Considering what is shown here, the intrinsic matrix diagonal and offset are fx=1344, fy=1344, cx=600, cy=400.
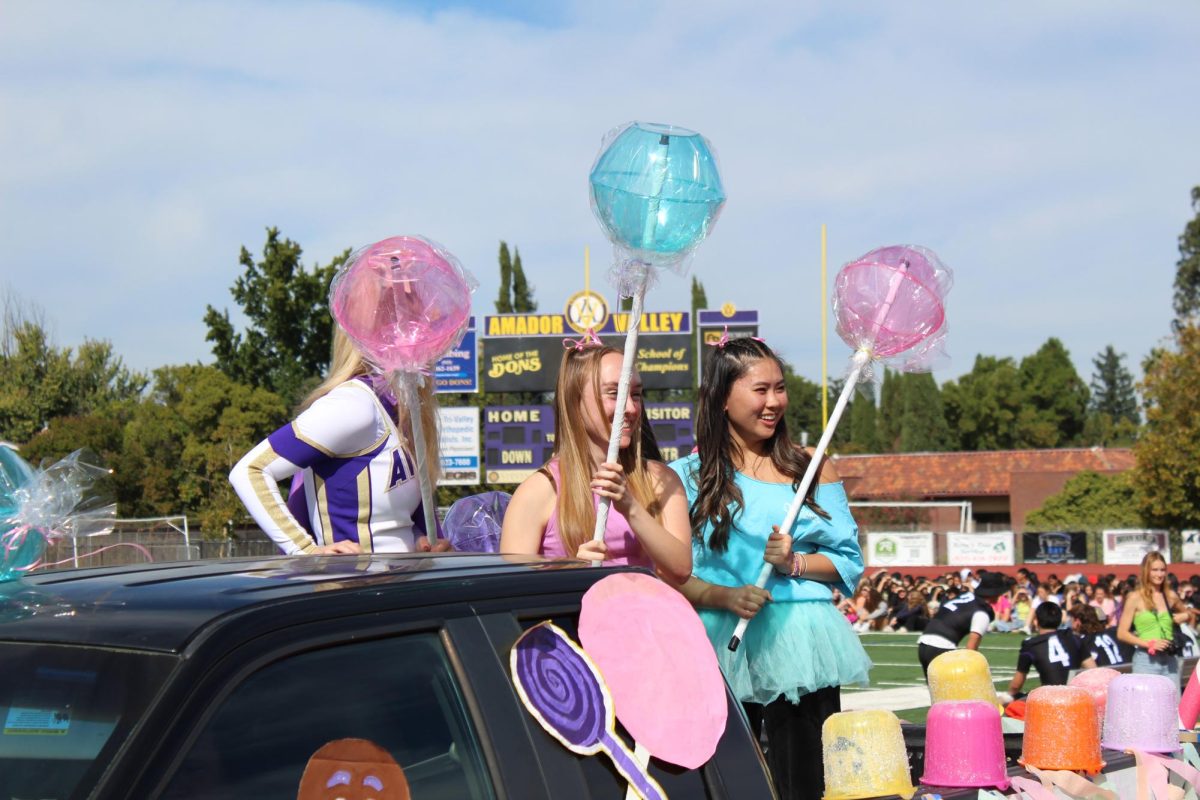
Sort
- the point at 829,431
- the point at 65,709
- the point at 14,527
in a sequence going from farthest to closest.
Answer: the point at 829,431 → the point at 14,527 → the point at 65,709

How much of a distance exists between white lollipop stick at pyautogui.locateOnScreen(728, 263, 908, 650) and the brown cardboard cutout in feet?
6.61

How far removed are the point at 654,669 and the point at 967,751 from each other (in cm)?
107

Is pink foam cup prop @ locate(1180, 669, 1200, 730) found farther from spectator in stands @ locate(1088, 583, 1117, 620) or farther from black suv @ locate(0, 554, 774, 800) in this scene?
spectator in stands @ locate(1088, 583, 1117, 620)

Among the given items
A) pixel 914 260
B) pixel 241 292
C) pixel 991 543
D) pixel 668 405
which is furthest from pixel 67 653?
pixel 241 292

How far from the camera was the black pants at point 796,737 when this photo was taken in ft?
13.2

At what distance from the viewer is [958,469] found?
64.7 meters

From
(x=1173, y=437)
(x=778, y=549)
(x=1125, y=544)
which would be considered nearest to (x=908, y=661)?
(x=778, y=549)

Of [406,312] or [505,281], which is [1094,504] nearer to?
[505,281]

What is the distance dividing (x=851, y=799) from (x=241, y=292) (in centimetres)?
4333

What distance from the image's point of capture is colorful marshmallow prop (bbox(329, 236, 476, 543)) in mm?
3863

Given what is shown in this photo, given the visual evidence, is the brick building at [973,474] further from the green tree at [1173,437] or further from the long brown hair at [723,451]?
the long brown hair at [723,451]

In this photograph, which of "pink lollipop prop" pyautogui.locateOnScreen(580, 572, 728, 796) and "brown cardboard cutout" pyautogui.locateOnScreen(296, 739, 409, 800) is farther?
"pink lollipop prop" pyautogui.locateOnScreen(580, 572, 728, 796)

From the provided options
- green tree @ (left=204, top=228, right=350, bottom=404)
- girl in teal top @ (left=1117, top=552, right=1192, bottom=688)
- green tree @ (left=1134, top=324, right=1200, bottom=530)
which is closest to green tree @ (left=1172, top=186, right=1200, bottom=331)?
green tree @ (left=1134, top=324, right=1200, bottom=530)

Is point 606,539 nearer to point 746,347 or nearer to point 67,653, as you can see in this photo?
point 746,347
